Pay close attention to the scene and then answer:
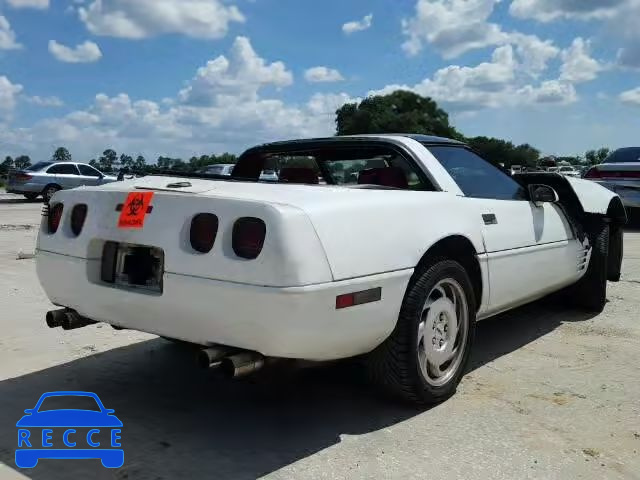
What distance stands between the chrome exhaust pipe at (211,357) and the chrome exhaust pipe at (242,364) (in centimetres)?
2

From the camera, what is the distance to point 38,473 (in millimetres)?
2646

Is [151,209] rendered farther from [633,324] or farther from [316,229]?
[633,324]

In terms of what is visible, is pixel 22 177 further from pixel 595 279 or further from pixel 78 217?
pixel 595 279

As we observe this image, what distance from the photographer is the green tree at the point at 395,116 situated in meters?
62.4

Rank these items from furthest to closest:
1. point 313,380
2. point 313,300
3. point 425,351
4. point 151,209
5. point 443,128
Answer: point 443,128
point 313,380
point 425,351
point 151,209
point 313,300

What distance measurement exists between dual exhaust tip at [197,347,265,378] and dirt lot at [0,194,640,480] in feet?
1.27

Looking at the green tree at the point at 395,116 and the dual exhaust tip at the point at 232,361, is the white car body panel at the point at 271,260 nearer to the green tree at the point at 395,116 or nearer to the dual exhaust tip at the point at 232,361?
the dual exhaust tip at the point at 232,361

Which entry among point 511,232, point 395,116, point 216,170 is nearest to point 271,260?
point 511,232

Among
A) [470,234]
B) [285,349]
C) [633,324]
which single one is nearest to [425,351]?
[470,234]

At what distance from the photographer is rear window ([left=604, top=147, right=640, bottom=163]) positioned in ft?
42.0

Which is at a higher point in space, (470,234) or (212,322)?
(470,234)

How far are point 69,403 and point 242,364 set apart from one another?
1.21m

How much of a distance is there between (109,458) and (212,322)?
28.2 inches

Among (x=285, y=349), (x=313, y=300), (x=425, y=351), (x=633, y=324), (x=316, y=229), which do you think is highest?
(x=316, y=229)
